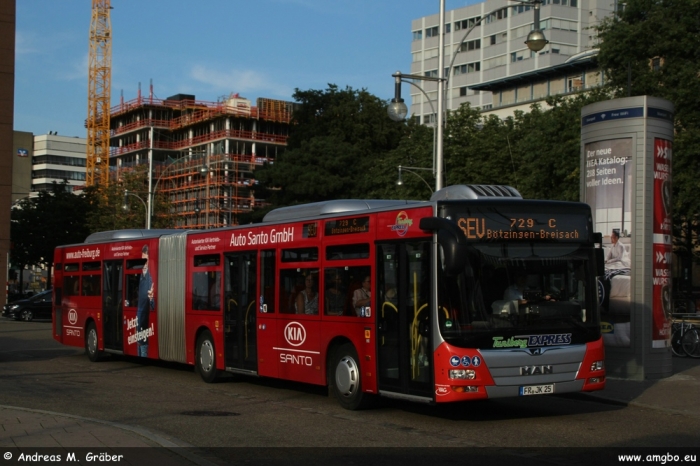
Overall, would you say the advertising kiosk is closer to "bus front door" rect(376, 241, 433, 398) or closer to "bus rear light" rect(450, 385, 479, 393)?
"bus front door" rect(376, 241, 433, 398)

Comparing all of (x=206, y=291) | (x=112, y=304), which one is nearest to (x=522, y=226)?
(x=206, y=291)

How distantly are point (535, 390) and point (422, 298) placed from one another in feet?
5.84

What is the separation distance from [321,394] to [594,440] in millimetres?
6146

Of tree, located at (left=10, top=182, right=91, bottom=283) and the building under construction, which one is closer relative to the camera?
tree, located at (left=10, top=182, right=91, bottom=283)

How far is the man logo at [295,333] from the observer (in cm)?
1472

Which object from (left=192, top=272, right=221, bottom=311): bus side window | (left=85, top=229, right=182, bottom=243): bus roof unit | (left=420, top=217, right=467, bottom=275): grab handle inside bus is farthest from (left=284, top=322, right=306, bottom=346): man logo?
(left=85, top=229, right=182, bottom=243): bus roof unit

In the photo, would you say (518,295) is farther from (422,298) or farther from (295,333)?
(295,333)

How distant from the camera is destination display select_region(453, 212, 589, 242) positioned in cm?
1178

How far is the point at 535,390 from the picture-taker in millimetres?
11797

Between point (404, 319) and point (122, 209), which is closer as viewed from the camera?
point (404, 319)

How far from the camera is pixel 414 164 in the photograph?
172ft

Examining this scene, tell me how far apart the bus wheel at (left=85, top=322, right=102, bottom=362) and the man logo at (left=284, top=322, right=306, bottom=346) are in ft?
30.7

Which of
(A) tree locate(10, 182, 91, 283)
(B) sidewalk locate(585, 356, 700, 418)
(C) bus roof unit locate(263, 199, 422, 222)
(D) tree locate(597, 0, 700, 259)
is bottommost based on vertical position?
(B) sidewalk locate(585, 356, 700, 418)

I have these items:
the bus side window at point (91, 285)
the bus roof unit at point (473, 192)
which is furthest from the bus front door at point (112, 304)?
the bus roof unit at point (473, 192)
